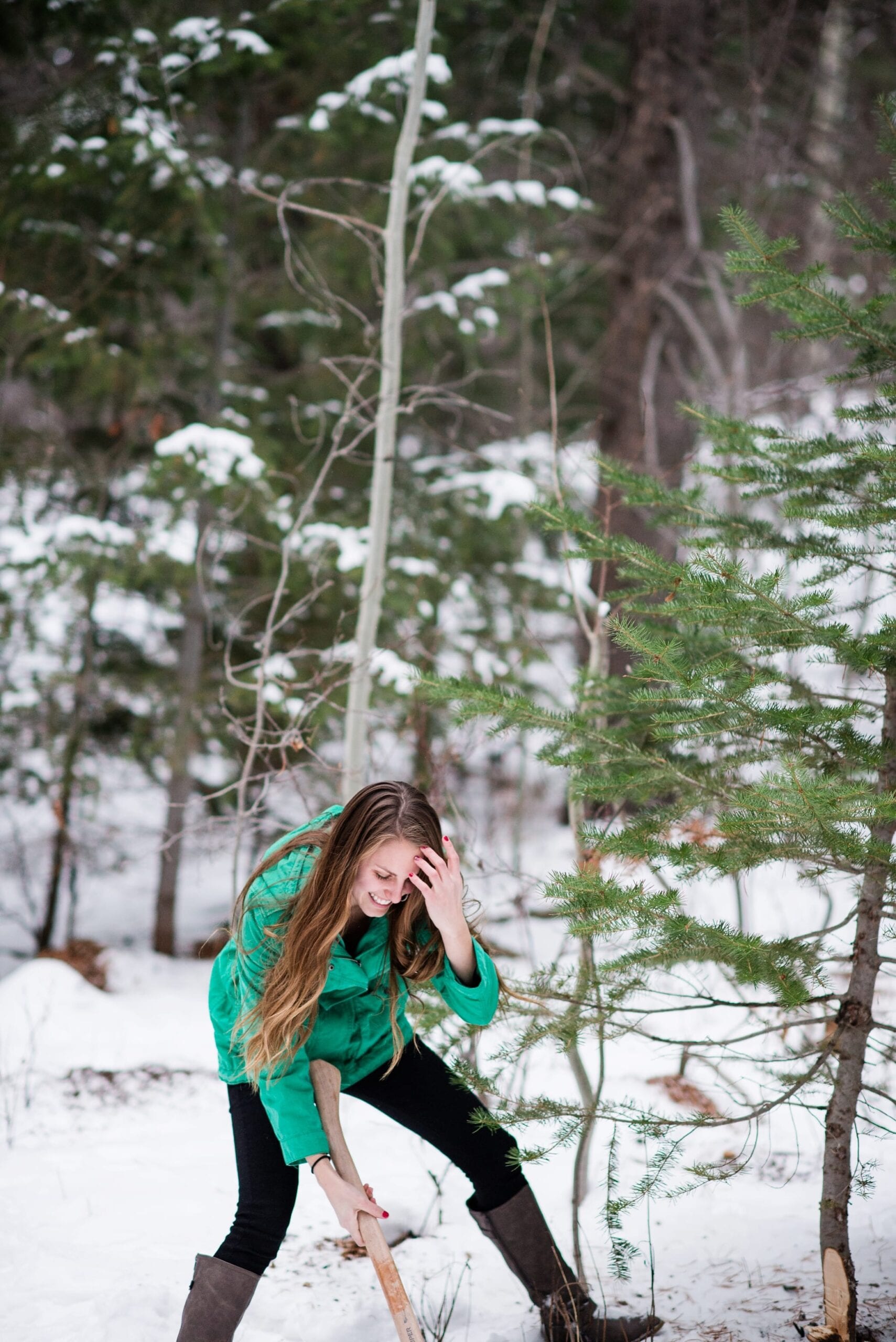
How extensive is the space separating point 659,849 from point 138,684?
5936 millimetres

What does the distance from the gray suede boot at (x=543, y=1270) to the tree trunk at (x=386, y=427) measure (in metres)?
1.90

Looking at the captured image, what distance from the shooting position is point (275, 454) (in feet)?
23.2

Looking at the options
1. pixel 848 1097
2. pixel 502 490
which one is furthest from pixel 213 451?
pixel 848 1097

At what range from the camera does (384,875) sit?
2.42 metres

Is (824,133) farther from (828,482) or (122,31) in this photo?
(828,482)

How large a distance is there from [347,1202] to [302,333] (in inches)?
281

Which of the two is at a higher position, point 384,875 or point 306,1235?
point 384,875

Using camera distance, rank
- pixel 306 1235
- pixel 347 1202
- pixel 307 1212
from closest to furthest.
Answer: pixel 347 1202
pixel 306 1235
pixel 307 1212

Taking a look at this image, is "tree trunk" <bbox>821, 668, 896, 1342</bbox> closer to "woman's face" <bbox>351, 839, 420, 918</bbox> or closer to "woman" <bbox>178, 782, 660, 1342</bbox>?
"woman" <bbox>178, 782, 660, 1342</bbox>

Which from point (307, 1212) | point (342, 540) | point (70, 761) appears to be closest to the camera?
point (307, 1212)

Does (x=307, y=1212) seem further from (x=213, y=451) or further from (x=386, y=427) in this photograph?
(x=213, y=451)

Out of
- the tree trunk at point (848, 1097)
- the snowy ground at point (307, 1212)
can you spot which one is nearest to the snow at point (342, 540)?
the snowy ground at point (307, 1212)

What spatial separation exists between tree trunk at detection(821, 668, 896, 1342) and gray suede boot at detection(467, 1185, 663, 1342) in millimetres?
579

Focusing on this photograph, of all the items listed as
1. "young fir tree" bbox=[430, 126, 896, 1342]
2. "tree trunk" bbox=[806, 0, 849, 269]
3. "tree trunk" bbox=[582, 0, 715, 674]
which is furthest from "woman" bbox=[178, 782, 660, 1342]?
"tree trunk" bbox=[806, 0, 849, 269]
